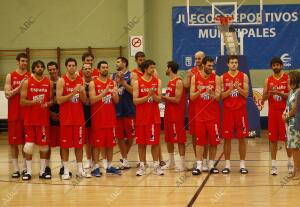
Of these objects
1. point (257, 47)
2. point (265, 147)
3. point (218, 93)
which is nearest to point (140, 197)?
point (218, 93)

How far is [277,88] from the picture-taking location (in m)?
9.53

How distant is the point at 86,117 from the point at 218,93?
7.59 ft

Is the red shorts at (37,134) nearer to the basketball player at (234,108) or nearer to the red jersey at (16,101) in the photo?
the red jersey at (16,101)

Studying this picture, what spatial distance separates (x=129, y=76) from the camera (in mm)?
10453

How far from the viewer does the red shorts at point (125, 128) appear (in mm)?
10424

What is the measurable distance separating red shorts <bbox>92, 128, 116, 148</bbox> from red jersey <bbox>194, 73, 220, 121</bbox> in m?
1.50

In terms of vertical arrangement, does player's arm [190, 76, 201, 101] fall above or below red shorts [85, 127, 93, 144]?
above

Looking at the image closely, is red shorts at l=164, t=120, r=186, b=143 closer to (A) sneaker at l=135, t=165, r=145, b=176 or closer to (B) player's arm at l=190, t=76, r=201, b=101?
(B) player's arm at l=190, t=76, r=201, b=101

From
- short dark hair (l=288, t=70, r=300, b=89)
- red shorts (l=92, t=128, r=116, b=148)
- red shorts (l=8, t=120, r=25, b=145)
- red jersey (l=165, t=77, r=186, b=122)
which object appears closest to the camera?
short dark hair (l=288, t=70, r=300, b=89)

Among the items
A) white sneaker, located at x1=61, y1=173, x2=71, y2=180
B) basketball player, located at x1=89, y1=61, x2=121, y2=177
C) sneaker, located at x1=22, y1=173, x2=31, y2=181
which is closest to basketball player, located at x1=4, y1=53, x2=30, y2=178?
sneaker, located at x1=22, y1=173, x2=31, y2=181

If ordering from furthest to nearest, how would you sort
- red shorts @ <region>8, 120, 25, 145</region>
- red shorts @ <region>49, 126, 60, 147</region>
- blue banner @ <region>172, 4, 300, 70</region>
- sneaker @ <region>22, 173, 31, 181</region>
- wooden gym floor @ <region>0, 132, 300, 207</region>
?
blue banner @ <region>172, 4, 300, 70</region>
red shorts @ <region>49, 126, 60, 147</region>
red shorts @ <region>8, 120, 25, 145</region>
sneaker @ <region>22, 173, 31, 181</region>
wooden gym floor @ <region>0, 132, 300, 207</region>

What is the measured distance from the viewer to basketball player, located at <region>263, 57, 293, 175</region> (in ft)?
30.9

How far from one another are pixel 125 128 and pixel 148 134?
3.42 feet

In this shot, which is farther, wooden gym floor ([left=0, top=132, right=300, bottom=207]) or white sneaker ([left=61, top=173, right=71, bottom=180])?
white sneaker ([left=61, top=173, right=71, bottom=180])
